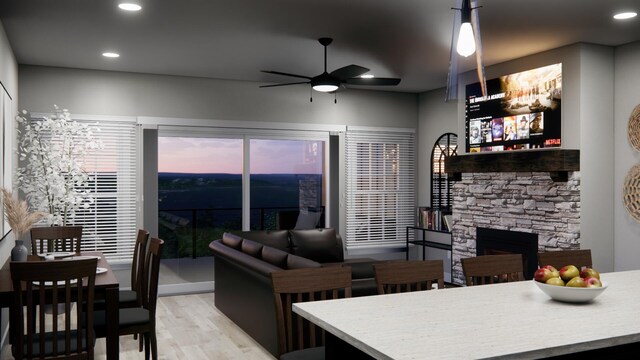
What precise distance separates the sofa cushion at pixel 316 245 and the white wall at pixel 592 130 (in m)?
2.79

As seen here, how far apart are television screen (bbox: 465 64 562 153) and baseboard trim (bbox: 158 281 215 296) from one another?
12.2 ft

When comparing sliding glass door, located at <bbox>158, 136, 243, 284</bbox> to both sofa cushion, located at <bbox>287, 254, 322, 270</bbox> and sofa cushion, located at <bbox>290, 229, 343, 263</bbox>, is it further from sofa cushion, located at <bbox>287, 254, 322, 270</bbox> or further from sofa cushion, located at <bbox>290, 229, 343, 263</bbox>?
sofa cushion, located at <bbox>287, 254, 322, 270</bbox>

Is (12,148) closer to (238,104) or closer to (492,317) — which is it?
(238,104)

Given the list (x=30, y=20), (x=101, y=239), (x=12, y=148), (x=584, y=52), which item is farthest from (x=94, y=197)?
(x=584, y=52)

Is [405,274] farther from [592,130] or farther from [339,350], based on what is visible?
[592,130]

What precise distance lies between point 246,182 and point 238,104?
104cm

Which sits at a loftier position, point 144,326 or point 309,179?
point 309,179

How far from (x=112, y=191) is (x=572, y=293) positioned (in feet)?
18.7

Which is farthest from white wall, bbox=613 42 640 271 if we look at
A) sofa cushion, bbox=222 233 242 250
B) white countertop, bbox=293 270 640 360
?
sofa cushion, bbox=222 233 242 250

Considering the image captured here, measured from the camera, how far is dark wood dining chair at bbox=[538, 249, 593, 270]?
11.9 feet

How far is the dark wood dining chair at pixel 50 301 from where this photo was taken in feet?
9.95

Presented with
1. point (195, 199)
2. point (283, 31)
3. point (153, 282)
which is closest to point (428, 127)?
point (195, 199)

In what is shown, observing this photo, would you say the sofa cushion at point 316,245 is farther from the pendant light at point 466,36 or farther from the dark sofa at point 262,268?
the pendant light at point 466,36

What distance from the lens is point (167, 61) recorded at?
20.5 ft
